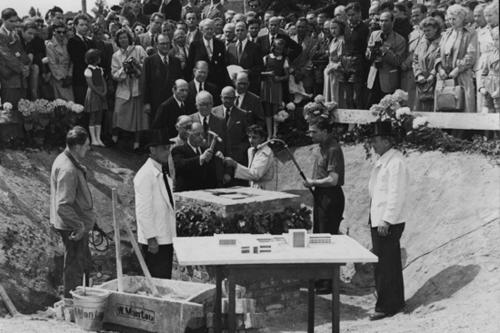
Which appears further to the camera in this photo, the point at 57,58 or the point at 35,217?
the point at 57,58

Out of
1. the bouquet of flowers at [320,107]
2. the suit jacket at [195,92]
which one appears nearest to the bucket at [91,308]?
the suit jacket at [195,92]

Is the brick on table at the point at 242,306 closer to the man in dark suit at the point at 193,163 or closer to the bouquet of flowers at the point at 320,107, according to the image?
the man in dark suit at the point at 193,163

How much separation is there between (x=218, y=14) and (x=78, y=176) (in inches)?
351

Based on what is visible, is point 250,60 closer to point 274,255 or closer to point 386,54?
point 386,54

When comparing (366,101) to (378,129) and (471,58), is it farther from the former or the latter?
(378,129)

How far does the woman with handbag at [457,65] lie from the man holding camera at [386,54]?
3.31 ft

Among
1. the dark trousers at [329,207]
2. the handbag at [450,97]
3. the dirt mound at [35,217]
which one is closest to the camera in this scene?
the dark trousers at [329,207]

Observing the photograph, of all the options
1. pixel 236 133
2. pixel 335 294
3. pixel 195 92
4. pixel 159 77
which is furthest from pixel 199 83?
pixel 335 294

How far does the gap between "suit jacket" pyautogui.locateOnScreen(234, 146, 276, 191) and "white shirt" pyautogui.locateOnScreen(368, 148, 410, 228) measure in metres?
2.45

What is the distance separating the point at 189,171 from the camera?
39.8 ft

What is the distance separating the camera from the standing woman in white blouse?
15180 millimetres

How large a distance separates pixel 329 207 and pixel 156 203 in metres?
2.40

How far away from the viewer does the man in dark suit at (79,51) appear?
15031 millimetres

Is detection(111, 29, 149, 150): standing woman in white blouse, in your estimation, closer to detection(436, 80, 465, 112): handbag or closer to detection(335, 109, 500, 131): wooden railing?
detection(335, 109, 500, 131): wooden railing
